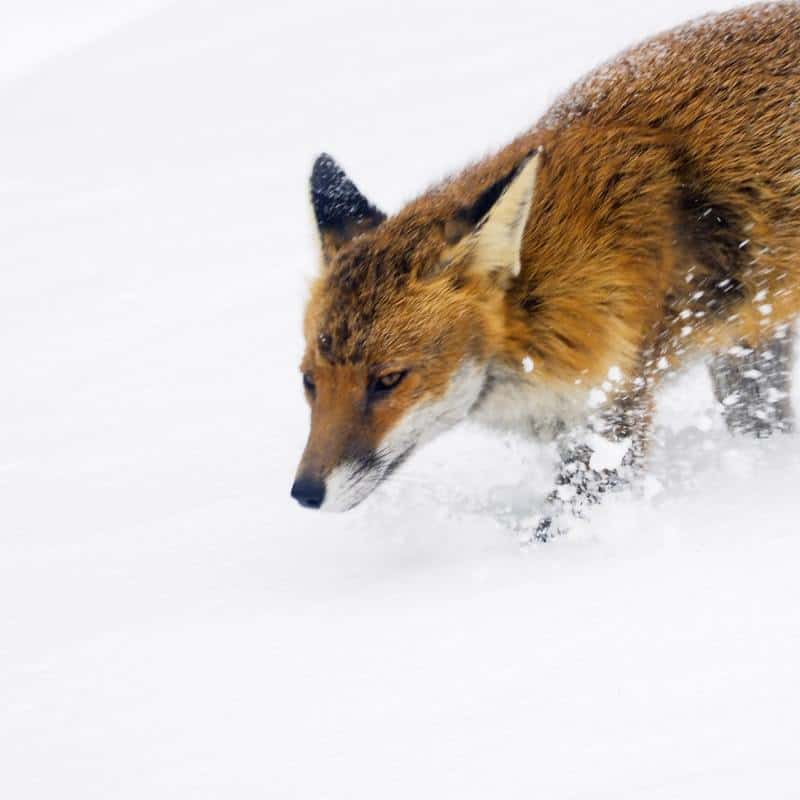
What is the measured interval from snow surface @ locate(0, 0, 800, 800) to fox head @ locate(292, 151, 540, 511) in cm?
75

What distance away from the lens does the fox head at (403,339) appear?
5.33 m

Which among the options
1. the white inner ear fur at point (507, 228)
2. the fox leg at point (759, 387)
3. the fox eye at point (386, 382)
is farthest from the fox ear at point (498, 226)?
the fox leg at point (759, 387)

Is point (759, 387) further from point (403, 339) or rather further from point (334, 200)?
point (334, 200)

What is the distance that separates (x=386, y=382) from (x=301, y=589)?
1.29 meters

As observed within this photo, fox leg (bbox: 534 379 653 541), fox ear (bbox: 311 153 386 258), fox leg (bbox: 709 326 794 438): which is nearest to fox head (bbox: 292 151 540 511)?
fox ear (bbox: 311 153 386 258)

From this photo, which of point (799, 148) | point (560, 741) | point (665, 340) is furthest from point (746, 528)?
point (799, 148)

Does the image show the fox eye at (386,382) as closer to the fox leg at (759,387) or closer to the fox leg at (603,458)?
the fox leg at (603,458)

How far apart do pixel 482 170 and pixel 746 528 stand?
2.63 meters

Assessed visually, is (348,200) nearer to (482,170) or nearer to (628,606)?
(482,170)

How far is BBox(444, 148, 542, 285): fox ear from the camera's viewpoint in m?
5.24

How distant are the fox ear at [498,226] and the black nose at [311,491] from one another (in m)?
1.37

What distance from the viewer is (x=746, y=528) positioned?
16.8 ft

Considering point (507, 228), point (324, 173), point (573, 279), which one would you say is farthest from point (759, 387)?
point (324, 173)

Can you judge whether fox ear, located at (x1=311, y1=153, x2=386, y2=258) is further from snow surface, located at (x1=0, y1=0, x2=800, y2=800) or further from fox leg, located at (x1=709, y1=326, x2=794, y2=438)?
fox leg, located at (x1=709, y1=326, x2=794, y2=438)
